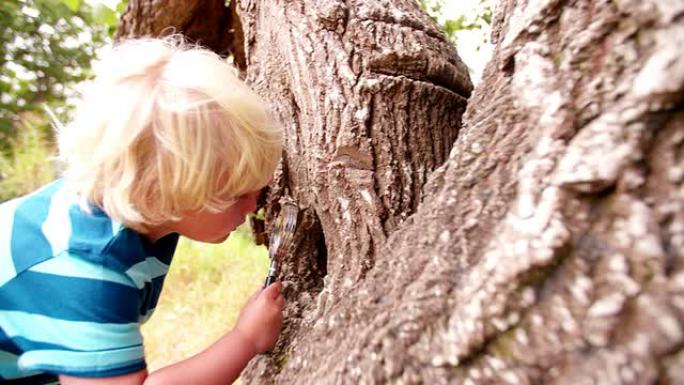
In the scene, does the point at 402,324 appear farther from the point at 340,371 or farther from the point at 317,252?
the point at 317,252

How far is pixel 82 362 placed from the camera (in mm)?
1028

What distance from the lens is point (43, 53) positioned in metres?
5.59

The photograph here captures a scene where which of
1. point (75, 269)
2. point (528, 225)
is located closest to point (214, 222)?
point (75, 269)

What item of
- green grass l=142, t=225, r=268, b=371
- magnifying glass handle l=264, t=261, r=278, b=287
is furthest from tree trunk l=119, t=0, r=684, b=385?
green grass l=142, t=225, r=268, b=371

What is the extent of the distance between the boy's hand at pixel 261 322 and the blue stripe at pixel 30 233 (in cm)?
41

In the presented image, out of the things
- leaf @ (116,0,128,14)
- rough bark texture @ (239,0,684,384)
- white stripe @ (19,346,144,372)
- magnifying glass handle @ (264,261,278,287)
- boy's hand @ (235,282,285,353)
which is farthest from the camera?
leaf @ (116,0,128,14)

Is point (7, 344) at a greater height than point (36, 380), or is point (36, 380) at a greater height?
point (7, 344)

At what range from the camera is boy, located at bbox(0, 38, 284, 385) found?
105 cm

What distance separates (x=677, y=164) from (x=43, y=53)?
6084mm

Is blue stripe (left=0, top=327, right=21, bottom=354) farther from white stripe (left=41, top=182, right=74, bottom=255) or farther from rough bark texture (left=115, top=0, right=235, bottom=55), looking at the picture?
rough bark texture (left=115, top=0, right=235, bottom=55)

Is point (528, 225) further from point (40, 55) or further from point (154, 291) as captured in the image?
point (40, 55)

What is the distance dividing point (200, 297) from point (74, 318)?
3210mm

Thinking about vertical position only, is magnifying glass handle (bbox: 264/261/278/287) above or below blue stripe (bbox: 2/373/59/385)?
above

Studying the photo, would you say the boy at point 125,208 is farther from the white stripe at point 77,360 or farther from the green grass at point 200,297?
the green grass at point 200,297
